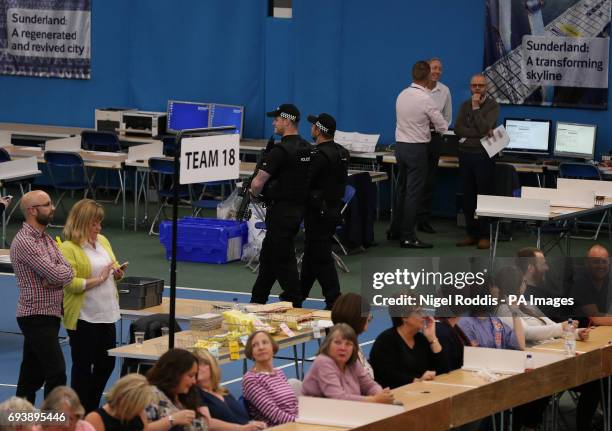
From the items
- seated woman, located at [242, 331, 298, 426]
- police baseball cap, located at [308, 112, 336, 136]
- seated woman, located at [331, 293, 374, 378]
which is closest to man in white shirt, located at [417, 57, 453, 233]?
police baseball cap, located at [308, 112, 336, 136]

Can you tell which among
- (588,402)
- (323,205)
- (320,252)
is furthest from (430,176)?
(588,402)

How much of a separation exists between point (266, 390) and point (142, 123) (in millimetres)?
12540

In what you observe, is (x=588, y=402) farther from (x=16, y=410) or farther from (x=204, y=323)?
(x=16, y=410)

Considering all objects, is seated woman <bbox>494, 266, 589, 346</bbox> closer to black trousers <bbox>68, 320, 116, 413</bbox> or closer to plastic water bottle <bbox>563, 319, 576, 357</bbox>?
plastic water bottle <bbox>563, 319, 576, 357</bbox>

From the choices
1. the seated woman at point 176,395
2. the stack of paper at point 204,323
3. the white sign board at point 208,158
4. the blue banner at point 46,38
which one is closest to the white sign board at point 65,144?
the blue banner at point 46,38

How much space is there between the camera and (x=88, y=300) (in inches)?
342

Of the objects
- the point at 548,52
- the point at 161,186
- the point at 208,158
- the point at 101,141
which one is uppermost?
the point at 548,52

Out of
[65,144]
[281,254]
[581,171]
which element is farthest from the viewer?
[65,144]

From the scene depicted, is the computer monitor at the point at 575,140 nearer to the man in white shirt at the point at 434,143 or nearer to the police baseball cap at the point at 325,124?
the man in white shirt at the point at 434,143

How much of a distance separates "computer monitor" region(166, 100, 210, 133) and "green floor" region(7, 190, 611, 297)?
1.35 m

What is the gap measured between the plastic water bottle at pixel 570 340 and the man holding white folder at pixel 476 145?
671 centimetres

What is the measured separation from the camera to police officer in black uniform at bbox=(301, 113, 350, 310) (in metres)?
12.0

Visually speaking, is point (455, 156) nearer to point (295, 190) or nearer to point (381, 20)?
point (381, 20)

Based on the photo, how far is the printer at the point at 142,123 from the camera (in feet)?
64.1
